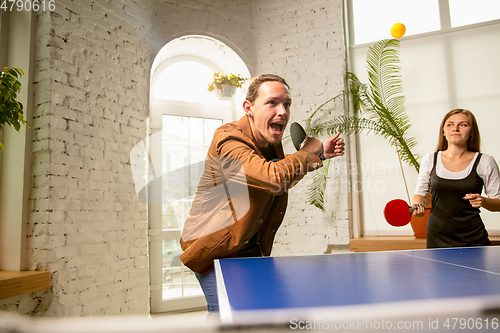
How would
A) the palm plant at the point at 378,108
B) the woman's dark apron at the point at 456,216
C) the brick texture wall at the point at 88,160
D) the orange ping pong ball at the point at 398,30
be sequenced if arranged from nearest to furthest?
the woman's dark apron at the point at 456,216 → the brick texture wall at the point at 88,160 → the palm plant at the point at 378,108 → the orange ping pong ball at the point at 398,30

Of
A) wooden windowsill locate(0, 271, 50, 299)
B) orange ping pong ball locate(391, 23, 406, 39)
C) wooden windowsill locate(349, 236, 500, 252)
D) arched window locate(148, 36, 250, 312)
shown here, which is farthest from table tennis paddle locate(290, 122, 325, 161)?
orange ping pong ball locate(391, 23, 406, 39)

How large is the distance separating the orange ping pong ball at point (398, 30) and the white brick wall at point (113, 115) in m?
0.53

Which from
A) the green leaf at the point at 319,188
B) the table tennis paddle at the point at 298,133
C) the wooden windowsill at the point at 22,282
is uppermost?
the table tennis paddle at the point at 298,133

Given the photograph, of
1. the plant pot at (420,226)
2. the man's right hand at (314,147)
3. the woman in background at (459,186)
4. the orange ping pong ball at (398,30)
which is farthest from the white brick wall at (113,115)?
the man's right hand at (314,147)

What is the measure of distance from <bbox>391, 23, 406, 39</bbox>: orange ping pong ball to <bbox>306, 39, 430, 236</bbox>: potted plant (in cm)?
15

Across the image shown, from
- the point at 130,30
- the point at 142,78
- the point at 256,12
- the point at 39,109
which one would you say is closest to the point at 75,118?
the point at 39,109

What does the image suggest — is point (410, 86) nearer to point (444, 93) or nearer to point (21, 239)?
point (444, 93)

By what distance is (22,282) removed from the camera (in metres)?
2.31

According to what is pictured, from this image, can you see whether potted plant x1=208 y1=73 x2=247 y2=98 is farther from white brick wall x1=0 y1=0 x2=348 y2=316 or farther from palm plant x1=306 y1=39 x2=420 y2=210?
palm plant x1=306 y1=39 x2=420 y2=210

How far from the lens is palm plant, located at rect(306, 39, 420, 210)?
3.52m

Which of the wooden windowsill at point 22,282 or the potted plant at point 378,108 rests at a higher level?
the potted plant at point 378,108

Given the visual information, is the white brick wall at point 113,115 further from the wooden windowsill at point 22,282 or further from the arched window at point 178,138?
the arched window at point 178,138

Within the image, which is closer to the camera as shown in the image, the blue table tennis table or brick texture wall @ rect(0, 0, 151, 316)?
the blue table tennis table

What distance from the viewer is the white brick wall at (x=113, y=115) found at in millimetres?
2609
